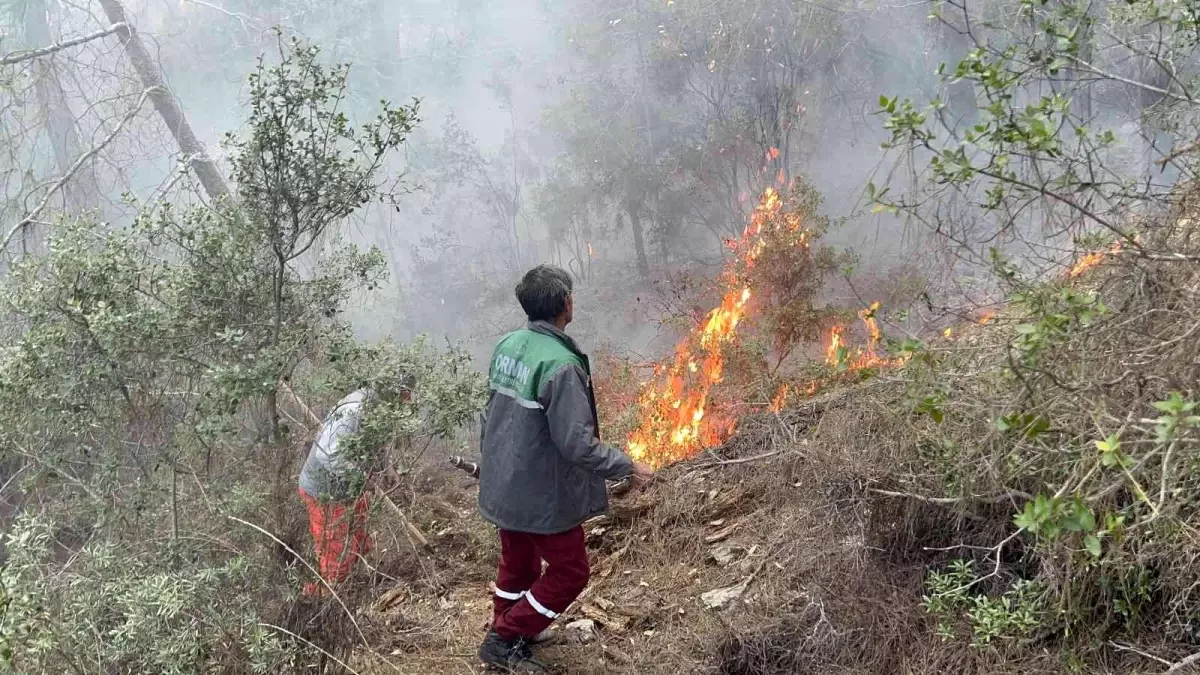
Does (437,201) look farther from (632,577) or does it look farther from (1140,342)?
(1140,342)

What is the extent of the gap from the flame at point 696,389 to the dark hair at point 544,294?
8.99 ft

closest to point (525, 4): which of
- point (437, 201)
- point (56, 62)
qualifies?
point (437, 201)

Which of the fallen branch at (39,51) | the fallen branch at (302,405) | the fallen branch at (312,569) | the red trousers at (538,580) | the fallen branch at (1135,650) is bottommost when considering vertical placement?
the fallen branch at (1135,650)

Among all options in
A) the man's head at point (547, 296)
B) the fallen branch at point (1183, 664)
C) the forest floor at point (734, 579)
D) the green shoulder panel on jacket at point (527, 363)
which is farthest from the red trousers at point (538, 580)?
the fallen branch at point (1183, 664)

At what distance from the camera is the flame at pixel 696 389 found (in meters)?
6.22

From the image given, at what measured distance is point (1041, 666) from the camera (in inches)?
102

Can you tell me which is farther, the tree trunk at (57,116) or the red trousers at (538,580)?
the tree trunk at (57,116)

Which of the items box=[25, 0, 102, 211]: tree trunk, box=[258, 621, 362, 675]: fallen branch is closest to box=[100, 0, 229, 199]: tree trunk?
box=[25, 0, 102, 211]: tree trunk

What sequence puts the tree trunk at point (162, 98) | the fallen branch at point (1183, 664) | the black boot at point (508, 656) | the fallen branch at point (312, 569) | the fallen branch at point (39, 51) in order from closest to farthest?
the fallen branch at point (1183, 664)
the fallen branch at point (312, 569)
the black boot at point (508, 656)
the fallen branch at point (39, 51)
the tree trunk at point (162, 98)

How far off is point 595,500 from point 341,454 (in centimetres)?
118

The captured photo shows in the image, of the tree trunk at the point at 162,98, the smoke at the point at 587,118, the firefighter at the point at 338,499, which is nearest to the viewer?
the firefighter at the point at 338,499

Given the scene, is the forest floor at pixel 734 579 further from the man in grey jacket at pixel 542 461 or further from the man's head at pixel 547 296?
the man's head at pixel 547 296

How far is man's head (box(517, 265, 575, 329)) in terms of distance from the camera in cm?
350

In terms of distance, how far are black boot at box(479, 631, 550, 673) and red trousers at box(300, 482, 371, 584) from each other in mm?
903
